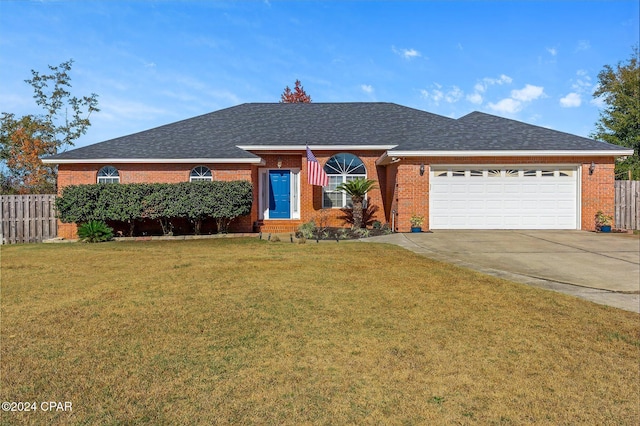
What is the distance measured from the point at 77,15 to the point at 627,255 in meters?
17.9

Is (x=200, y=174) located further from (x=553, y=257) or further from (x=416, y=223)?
(x=553, y=257)

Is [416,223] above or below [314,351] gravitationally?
above

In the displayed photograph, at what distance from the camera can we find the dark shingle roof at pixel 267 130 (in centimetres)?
1538

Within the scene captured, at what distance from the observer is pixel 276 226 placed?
52.7ft

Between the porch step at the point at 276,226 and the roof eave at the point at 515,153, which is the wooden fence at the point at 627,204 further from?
the porch step at the point at 276,226

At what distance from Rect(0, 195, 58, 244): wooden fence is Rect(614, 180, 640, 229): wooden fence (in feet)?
76.4

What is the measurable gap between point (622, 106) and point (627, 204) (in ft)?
74.8

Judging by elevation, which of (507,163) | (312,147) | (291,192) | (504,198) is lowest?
(504,198)

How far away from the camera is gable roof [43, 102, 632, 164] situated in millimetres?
13867

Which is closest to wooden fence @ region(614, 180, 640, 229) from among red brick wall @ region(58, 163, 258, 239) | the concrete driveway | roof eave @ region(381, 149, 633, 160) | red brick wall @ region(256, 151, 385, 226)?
roof eave @ region(381, 149, 633, 160)

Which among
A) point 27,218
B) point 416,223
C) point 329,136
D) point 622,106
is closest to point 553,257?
point 416,223

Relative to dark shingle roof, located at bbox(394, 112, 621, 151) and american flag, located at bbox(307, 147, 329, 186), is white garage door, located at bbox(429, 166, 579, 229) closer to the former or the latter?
dark shingle roof, located at bbox(394, 112, 621, 151)

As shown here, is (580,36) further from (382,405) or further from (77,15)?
(77,15)

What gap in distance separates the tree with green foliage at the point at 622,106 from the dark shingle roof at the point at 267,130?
2145 centimetres
